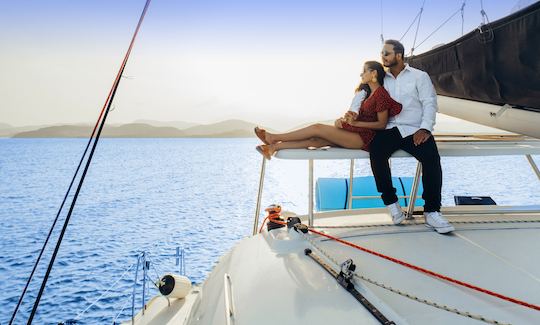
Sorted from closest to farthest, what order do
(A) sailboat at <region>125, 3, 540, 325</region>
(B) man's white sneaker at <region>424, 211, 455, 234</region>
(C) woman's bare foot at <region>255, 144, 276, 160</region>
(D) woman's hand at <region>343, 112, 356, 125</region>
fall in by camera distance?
(A) sailboat at <region>125, 3, 540, 325</region> < (B) man's white sneaker at <region>424, 211, 455, 234</region> < (C) woman's bare foot at <region>255, 144, 276, 160</region> < (D) woman's hand at <region>343, 112, 356, 125</region>

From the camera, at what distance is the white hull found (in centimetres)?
275

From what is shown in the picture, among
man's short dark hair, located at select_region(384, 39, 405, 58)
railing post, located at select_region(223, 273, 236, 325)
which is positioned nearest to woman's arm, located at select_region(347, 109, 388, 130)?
man's short dark hair, located at select_region(384, 39, 405, 58)

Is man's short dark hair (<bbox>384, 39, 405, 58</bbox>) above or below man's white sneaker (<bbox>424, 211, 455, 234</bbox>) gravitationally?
above

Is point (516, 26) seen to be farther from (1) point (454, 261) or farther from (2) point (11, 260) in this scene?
(2) point (11, 260)

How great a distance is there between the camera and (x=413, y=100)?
10.6ft

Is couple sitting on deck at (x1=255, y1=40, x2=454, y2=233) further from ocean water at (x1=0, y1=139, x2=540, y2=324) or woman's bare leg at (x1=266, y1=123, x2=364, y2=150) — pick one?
ocean water at (x1=0, y1=139, x2=540, y2=324)

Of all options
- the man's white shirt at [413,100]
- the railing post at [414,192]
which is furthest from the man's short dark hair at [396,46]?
the railing post at [414,192]

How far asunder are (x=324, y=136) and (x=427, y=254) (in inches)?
48.7

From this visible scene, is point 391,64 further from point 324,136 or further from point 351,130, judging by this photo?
point 324,136

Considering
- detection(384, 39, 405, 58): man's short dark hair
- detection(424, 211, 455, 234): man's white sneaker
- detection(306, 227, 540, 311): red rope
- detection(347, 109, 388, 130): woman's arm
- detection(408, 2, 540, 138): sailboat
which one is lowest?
detection(306, 227, 540, 311): red rope

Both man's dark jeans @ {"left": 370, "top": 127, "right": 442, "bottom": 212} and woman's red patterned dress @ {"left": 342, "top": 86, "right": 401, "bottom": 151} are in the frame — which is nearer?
man's dark jeans @ {"left": 370, "top": 127, "right": 442, "bottom": 212}

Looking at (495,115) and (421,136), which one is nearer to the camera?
(421,136)

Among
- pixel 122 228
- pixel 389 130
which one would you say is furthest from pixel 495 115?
pixel 122 228

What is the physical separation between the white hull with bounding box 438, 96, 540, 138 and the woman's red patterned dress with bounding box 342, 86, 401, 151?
2.45ft
